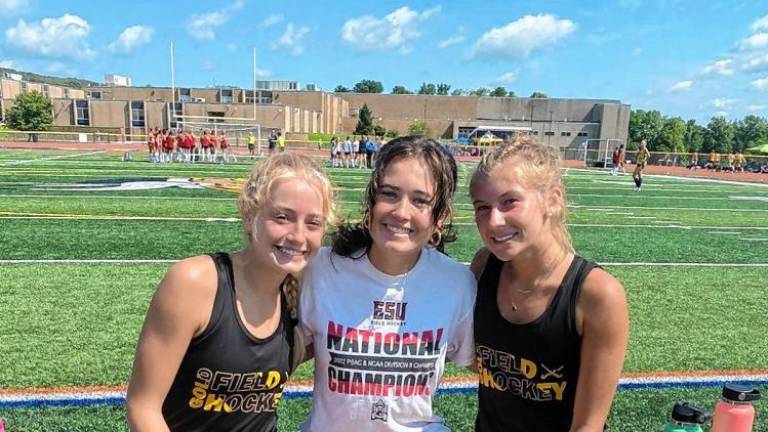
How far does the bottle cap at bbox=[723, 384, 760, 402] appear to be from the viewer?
2176mm

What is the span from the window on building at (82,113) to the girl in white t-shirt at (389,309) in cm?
7637

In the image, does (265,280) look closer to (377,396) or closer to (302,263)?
(302,263)

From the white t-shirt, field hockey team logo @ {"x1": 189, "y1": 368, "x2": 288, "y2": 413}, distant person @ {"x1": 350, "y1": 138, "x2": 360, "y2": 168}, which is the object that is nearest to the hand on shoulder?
the white t-shirt

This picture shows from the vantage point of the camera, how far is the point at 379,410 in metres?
1.95

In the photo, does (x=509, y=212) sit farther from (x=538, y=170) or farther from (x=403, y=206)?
(x=403, y=206)

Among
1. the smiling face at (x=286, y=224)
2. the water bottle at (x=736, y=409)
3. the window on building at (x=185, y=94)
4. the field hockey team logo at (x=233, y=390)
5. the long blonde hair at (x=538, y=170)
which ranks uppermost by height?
the window on building at (x=185, y=94)

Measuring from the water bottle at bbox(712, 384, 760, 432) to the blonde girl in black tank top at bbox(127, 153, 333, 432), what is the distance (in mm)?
1764

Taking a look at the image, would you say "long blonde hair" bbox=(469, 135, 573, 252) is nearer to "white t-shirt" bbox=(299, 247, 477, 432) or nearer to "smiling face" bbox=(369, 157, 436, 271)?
"smiling face" bbox=(369, 157, 436, 271)

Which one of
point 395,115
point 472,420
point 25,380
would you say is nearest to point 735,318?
point 472,420

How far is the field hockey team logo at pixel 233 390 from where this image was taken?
181 centimetres

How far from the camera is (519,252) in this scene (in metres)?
1.92

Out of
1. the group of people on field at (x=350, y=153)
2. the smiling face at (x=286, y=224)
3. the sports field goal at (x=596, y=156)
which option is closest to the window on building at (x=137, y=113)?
the group of people on field at (x=350, y=153)

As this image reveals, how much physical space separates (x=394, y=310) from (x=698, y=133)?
A: 13338 cm

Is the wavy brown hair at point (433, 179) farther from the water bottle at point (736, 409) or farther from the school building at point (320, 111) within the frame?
the school building at point (320, 111)
